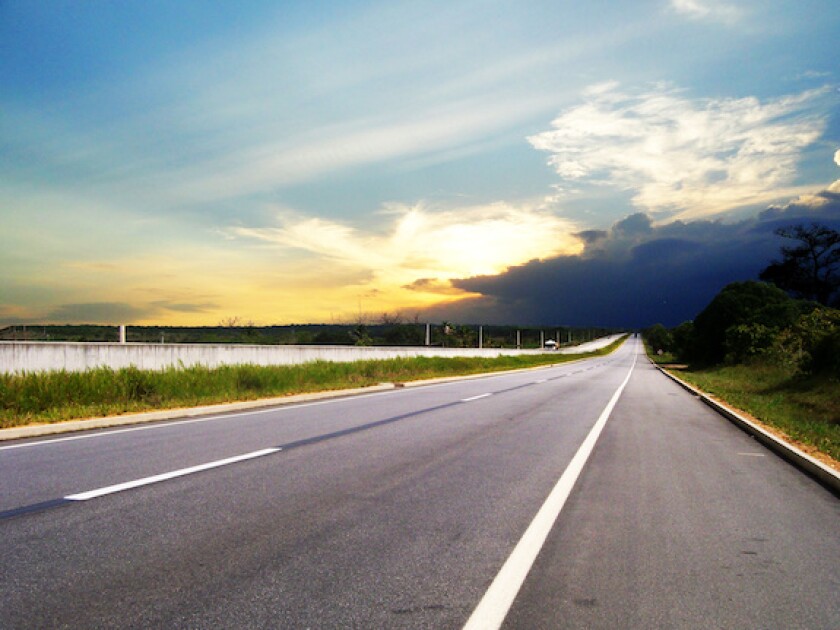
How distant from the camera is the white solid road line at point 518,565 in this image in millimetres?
3605

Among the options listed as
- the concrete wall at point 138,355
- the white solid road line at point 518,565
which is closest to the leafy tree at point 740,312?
the concrete wall at point 138,355

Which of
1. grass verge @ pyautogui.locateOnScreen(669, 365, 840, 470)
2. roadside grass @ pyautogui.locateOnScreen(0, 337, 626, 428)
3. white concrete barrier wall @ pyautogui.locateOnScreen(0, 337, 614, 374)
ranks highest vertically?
white concrete barrier wall @ pyautogui.locateOnScreen(0, 337, 614, 374)

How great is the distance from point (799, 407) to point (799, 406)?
29cm

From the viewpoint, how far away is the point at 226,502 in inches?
236

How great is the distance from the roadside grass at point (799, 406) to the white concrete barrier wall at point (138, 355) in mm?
16049

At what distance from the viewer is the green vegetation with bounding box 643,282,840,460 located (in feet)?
50.1

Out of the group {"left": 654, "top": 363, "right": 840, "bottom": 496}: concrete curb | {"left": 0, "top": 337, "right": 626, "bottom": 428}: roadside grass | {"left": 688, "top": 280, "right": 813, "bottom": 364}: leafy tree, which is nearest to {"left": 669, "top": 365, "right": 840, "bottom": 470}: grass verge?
{"left": 654, "top": 363, "right": 840, "bottom": 496}: concrete curb

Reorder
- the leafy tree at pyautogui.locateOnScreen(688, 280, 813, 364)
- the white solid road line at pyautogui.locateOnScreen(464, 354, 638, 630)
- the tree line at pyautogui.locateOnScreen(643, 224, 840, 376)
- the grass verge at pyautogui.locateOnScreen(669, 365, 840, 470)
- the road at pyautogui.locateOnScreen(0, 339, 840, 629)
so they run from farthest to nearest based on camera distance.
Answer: the leafy tree at pyautogui.locateOnScreen(688, 280, 813, 364), the tree line at pyautogui.locateOnScreen(643, 224, 840, 376), the grass verge at pyautogui.locateOnScreen(669, 365, 840, 470), the road at pyautogui.locateOnScreen(0, 339, 840, 629), the white solid road line at pyautogui.locateOnScreen(464, 354, 638, 630)

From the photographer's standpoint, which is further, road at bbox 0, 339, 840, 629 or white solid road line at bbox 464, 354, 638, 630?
road at bbox 0, 339, 840, 629

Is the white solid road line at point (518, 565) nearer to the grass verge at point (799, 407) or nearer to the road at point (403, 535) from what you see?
the road at point (403, 535)

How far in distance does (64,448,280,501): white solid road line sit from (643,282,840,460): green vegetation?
8525 millimetres

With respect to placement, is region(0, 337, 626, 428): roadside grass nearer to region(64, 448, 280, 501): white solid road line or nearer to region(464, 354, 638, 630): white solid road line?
region(64, 448, 280, 501): white solid road line

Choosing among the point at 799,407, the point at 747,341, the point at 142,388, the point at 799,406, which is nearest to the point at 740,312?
the point at 747,341

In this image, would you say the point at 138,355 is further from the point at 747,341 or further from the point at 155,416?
the point at 747,341
